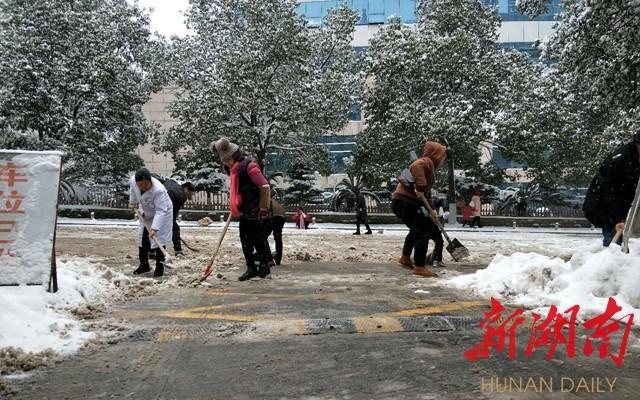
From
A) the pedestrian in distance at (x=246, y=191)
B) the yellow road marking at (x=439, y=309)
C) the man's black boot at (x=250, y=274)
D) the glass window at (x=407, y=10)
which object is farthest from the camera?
the glass window at (x=407, y=10)

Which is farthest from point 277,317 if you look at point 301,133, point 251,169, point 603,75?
point 301,133

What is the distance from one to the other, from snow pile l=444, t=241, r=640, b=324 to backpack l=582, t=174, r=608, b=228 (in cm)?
36

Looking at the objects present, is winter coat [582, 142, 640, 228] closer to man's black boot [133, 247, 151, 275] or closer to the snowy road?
the snowy road

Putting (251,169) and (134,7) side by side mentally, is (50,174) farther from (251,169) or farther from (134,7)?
(134,7)

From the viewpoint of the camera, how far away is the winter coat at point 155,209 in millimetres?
7117

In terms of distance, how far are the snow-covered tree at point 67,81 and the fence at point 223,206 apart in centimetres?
144

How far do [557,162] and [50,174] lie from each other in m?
21.7

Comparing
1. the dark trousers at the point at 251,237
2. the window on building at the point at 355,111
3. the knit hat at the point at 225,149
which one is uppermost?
the window on building at the point at 355,111

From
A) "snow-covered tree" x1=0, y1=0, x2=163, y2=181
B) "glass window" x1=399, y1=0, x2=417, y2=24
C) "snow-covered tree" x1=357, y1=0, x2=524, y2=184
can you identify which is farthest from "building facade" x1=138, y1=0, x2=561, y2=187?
"snow-covered tree" x1=357, y1=0, x2=524, y2=184

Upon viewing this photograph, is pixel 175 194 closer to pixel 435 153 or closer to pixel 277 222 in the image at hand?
pixel 277 222

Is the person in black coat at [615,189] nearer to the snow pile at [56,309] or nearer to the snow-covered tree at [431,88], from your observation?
the snow pile at [56,309]

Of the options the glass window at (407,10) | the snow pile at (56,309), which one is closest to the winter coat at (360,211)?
the snow pile at (56,309)

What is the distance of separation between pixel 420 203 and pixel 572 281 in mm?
2553

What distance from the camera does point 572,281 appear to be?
4879 millimetres
